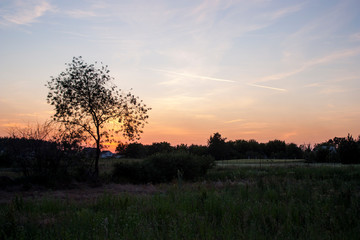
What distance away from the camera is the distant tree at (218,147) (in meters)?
99.8

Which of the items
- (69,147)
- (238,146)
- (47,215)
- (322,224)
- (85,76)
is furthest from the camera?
(238,146)

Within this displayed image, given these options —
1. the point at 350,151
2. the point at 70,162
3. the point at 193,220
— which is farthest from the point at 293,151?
the point at 193,220

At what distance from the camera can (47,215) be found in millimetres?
7844

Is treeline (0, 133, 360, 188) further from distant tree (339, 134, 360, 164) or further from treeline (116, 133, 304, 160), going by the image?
treeline (116, 133, 304, 160)

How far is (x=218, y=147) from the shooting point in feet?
328

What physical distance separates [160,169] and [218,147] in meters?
77.2

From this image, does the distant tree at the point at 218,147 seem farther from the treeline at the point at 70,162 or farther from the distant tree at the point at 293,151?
the treeline at the point at 70,162

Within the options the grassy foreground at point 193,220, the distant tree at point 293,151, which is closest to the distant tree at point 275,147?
the distant tree at point 293,151

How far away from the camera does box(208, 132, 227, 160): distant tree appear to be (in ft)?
327

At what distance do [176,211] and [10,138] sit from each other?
1507 cm

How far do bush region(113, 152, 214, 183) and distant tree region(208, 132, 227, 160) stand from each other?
2900 inches

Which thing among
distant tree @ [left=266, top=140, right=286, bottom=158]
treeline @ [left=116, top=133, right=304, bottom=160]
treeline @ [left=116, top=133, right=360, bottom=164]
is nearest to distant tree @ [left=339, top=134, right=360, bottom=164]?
treeline @ [left=116, top=133, right=360, bottom=164]

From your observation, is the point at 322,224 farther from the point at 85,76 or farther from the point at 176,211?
the point at 85,76

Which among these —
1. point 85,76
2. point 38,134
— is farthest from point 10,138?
point 85,76
